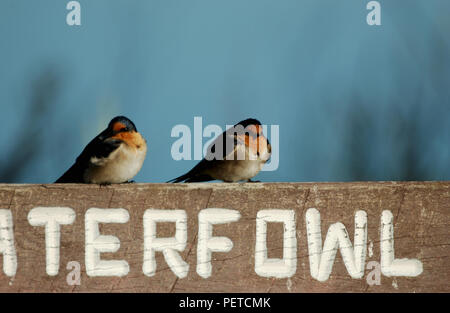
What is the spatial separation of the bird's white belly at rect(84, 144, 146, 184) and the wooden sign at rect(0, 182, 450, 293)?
23.1 inches

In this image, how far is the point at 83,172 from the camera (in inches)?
→ 101

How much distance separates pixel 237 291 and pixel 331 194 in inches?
13.2

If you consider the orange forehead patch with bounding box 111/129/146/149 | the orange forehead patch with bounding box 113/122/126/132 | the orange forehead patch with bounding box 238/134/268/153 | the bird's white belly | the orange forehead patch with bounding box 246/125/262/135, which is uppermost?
the orange forehead patch with bounding box 113/122/126/132

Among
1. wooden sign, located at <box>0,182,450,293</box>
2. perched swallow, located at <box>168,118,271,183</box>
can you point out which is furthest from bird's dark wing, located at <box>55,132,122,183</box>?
wooden sign, located at <box>0,182,450,293</box>

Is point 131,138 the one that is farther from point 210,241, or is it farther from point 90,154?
point 210,241

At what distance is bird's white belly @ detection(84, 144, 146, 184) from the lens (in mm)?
2406

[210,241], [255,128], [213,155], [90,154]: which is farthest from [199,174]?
[210,241]

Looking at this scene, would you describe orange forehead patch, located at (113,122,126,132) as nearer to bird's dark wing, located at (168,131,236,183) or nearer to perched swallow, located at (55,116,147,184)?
perched swallow, located at (55,116,147,184)

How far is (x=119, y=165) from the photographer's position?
252cm

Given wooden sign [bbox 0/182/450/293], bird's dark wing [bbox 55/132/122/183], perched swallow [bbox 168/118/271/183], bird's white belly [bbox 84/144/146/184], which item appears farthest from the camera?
perched swallow [bbox 168/118/271/183]

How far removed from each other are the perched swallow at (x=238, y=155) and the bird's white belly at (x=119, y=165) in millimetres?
247

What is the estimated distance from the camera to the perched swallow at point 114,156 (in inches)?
97.9

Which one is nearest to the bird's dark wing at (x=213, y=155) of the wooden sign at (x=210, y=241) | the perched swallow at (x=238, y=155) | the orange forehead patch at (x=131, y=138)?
the perched swallow at (x=238, y=155)

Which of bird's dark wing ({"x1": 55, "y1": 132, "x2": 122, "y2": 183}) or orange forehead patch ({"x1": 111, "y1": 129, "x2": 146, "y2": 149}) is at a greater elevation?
orange forehead patch ({"x1": 111, "y1": 129, "x2": 146, "y2": 149})
